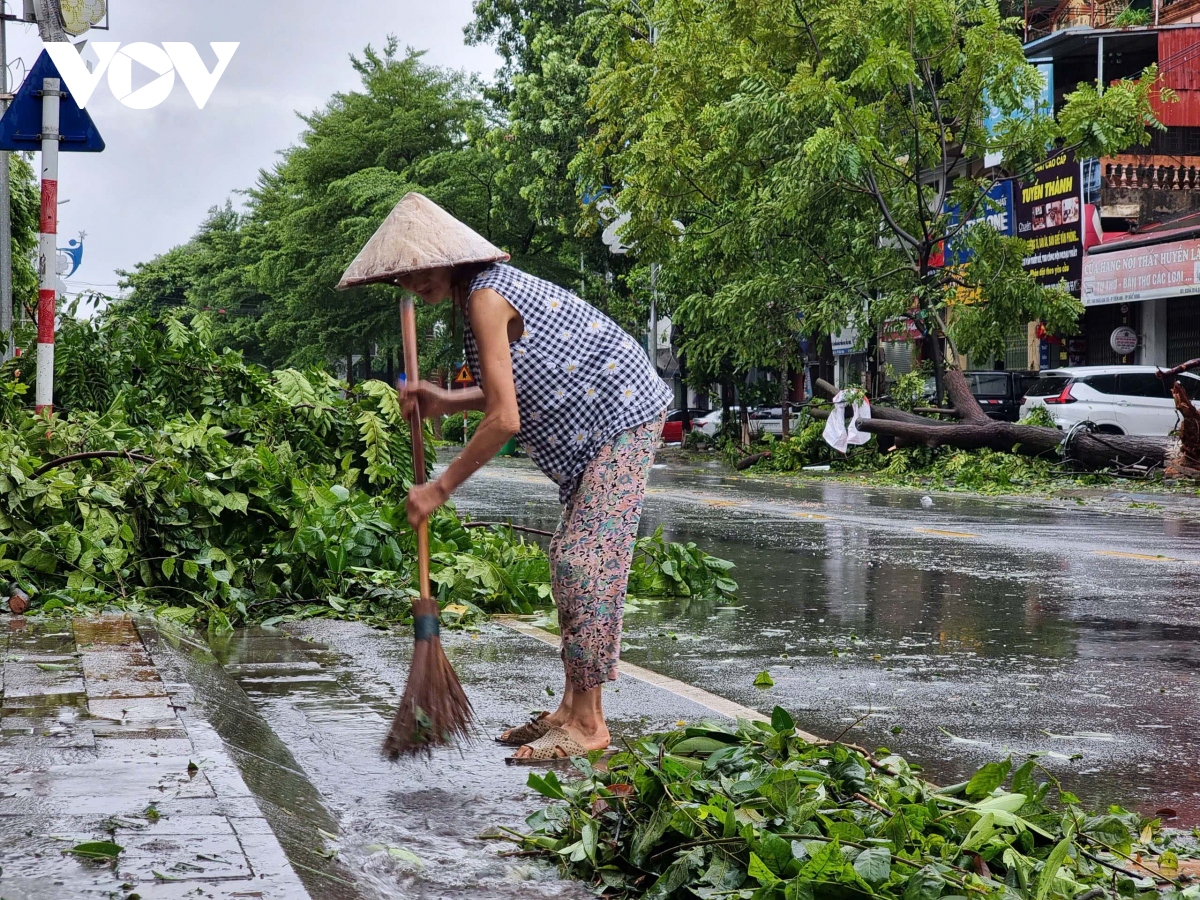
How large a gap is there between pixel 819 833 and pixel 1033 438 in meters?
19.4

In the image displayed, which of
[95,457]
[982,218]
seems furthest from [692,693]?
[982,218]

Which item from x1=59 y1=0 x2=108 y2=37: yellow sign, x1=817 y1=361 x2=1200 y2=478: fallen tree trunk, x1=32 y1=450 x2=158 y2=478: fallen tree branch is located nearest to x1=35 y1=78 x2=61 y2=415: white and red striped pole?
x1=32 y1=450 x2=158 y2=478: fallen tree branch

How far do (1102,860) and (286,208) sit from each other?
50242 mm

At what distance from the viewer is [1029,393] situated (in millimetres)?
26188

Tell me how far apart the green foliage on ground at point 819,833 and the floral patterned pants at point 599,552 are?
64cm

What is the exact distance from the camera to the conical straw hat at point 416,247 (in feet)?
13.7

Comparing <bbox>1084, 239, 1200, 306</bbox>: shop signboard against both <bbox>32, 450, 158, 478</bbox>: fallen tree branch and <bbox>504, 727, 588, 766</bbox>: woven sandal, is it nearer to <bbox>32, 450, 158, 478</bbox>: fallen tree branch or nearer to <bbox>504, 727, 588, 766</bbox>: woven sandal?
<bbox>32, 450, 158, 478</bbox>: fallen tree branch

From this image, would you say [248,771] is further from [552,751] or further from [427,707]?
[552,751]

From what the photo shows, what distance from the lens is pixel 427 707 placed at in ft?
13.5

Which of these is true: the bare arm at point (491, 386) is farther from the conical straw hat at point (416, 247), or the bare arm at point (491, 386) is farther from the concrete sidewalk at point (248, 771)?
the concrete sidewalk at point (248, 771)

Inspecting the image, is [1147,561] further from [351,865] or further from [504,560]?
[351,865]

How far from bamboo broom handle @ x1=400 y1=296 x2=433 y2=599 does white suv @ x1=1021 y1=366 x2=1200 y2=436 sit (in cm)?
2206

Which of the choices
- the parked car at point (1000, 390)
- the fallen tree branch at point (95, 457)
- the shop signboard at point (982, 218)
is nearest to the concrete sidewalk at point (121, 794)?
the fallen tree branch at point (95, 457)

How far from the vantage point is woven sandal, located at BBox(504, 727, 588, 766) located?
427 cm
